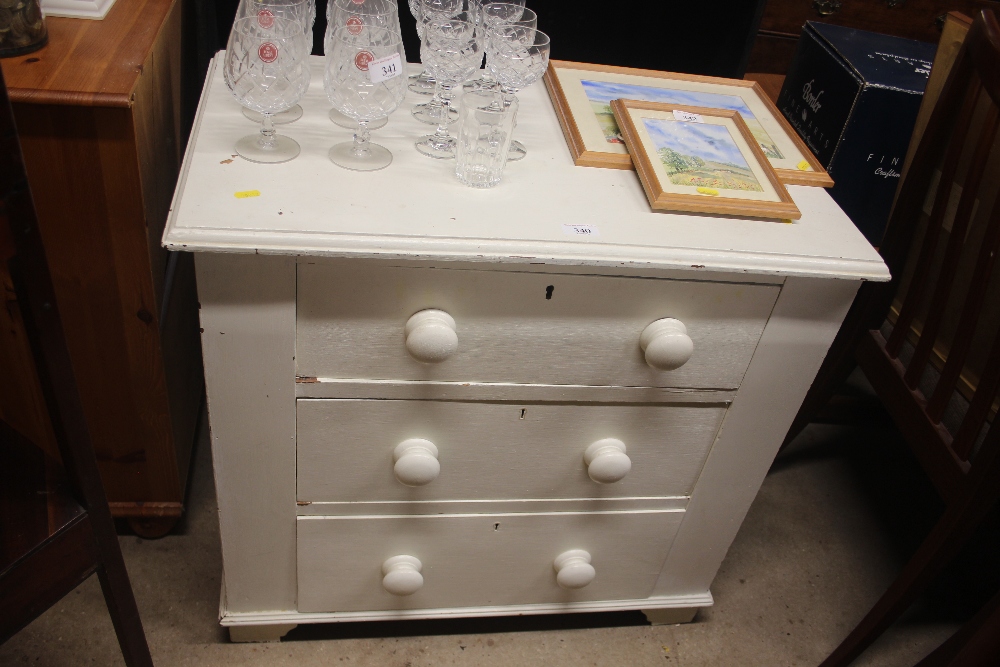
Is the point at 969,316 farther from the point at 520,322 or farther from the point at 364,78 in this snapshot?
the point at 364,78

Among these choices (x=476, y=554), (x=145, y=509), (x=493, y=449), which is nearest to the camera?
(x=493, y=449)

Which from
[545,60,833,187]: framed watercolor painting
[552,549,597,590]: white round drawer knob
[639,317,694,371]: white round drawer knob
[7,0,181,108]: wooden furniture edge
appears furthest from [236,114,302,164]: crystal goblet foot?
[552,549,597,590]: white round drawer knob

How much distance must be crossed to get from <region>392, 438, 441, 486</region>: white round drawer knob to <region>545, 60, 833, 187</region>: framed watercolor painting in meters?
0.40

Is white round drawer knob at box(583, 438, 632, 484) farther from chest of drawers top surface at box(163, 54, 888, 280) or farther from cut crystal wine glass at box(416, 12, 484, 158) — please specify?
cut crystal wine glass at box(416, 12, 484, 158)

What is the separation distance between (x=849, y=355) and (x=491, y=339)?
752 millimetres

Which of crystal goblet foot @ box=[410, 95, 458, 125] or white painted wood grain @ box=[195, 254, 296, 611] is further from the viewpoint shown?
crystal goblet foot @ box=[410, 95, 458, 125]

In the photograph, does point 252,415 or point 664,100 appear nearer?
point 252,415

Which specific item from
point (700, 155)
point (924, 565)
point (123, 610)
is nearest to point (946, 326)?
point (924, 565)

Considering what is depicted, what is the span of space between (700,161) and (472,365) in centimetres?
37

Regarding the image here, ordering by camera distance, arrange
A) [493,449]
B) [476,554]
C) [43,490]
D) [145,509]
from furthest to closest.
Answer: [145,509] → [476,554] → [493,449] → [43,490]

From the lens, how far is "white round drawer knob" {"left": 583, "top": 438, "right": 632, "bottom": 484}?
1050 mm

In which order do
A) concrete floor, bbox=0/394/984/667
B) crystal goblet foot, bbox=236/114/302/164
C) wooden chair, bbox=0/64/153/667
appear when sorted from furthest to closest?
1. concrete floor, bbox=0/394/984/667
2. crystal goblet foot, bbox=236/114/302/164
3. wooden chair, bbox=0/64/153/667

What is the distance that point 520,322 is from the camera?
0.94 meters

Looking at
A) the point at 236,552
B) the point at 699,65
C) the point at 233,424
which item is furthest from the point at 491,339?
the point at 699,65
